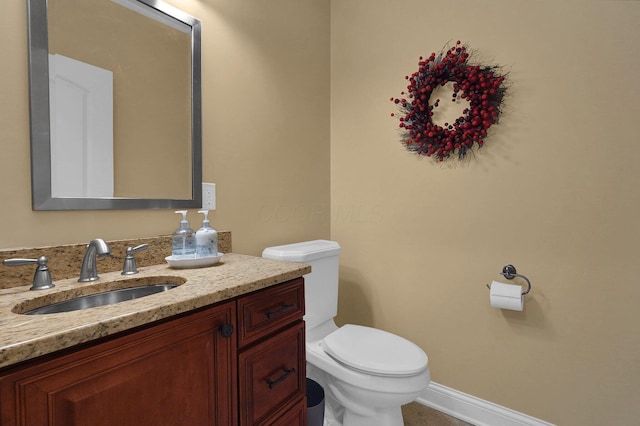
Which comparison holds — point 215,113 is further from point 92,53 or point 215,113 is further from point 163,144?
point 92,53

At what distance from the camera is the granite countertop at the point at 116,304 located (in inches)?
21.5

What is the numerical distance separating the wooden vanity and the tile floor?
909mm

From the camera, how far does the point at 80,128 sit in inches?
41.4

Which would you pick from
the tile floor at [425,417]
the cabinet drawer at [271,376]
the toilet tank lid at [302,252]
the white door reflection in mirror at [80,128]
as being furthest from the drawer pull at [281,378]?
the tile floor at [425,417]

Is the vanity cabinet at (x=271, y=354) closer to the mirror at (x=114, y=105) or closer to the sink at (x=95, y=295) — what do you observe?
the sink at (x=95, y=295)

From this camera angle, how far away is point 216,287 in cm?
86

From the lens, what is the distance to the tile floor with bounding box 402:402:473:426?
1.69 m

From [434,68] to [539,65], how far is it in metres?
0.49

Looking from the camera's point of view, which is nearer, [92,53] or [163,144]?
[92,53]

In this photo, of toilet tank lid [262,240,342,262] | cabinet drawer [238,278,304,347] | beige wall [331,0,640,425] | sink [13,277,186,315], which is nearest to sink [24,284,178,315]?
sink [13,277,186,315]

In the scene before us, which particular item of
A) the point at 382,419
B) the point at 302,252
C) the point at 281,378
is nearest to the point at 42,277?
the point at 281,378

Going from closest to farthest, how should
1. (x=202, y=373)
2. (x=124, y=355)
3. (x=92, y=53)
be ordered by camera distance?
(x=124, y=355), (x=202, y=373), (x=92, y=53)

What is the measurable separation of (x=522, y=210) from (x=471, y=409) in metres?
1.11

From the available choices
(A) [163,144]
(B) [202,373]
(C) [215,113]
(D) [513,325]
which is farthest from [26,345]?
(D) [513,325]
